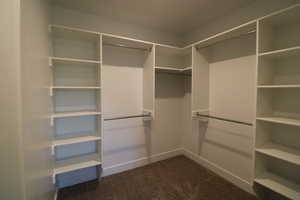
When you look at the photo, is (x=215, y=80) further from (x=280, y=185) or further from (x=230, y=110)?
(x=280, y=185)

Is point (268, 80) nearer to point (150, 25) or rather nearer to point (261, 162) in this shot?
point (261, 162)

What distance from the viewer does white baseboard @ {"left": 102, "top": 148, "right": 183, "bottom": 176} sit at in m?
2.49

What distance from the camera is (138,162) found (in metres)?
2.75

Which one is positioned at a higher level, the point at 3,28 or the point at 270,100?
the point at 3,28

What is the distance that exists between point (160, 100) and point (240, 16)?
6.02ft

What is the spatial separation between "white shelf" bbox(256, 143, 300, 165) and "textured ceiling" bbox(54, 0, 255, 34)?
1882mm

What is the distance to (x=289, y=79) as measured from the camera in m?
1.65

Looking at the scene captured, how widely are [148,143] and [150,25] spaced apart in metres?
2.23

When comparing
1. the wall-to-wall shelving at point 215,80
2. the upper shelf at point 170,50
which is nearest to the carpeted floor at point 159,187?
the wall-to-wall shelving at point 215,80

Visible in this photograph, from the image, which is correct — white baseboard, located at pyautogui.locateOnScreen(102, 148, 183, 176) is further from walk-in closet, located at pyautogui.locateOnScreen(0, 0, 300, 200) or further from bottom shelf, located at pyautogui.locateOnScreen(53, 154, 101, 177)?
bottom shelf, located at pyautogui.locateOnScreen(53, 154, 101, 177)

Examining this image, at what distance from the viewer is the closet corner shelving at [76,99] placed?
1977 millimetres

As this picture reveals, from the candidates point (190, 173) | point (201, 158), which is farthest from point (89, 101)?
point (201, 158)

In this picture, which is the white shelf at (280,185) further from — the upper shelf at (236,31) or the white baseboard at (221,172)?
the upper shelf at (236,31)

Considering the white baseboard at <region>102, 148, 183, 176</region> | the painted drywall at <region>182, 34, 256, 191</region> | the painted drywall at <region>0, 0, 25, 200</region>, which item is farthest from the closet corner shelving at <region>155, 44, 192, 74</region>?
the painted drywall at <region>0, 0, 25, 200</region>
